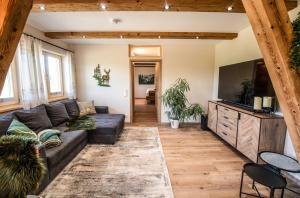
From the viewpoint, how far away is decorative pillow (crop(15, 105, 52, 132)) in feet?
8.37

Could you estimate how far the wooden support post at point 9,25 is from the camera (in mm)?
998

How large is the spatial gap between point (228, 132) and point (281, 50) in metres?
2.46

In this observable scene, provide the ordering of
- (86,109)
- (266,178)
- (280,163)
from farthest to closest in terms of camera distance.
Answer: (86,109) → (280,163) → (266,178)

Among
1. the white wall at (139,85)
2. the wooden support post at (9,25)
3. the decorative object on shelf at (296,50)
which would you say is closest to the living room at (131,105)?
the wooden support post at (9,25)

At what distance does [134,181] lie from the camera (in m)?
2.14

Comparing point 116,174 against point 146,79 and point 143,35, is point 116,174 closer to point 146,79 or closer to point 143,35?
point 143,35

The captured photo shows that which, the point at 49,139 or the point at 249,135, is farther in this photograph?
the point at 249,135

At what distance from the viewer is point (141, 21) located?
2994mm

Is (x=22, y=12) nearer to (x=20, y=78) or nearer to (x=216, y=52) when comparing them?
(x=20, y=78)

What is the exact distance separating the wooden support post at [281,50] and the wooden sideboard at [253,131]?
1.39 meters

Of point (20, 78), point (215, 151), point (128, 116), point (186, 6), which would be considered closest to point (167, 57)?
point (128, 116)

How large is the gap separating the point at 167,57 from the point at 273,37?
386 centimetres

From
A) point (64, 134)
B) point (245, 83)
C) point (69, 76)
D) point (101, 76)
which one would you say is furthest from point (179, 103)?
point (69, 76)

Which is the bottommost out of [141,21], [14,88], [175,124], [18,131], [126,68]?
[175,124]
